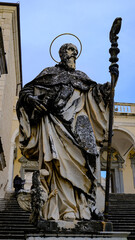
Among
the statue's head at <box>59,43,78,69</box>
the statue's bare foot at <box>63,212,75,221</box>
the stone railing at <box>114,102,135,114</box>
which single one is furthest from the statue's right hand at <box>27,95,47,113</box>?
the stone railing at <box>114,102,135,114</box>

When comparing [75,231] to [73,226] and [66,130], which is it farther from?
[66,130]

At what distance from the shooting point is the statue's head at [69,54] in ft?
10.6

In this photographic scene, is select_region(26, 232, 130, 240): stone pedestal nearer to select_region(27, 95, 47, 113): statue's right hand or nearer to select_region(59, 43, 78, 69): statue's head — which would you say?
select_region(27, 95, 47, 113): statue's right hand

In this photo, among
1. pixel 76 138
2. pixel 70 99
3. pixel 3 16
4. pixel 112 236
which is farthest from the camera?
pixel 3 16

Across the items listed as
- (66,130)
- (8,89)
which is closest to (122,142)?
(8,89)

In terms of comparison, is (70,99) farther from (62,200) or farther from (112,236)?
(112,236)

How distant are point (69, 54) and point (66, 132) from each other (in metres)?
0.98

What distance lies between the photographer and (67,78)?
3.07 m

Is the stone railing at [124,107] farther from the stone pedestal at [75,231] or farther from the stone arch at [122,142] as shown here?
the stone pedestal at [75,231]

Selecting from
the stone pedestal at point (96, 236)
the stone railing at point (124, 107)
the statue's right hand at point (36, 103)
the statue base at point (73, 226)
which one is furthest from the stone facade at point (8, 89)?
the stone pedestal at point (96, 236)

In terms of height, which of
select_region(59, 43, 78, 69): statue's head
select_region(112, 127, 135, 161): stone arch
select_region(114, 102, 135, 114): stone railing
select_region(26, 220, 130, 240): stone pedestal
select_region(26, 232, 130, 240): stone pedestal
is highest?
select_region(114, 102, 135, 114): stone railing

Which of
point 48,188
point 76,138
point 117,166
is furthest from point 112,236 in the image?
point 117,166

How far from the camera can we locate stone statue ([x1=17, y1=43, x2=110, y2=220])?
2.56 m

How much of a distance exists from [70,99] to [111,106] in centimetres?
41
